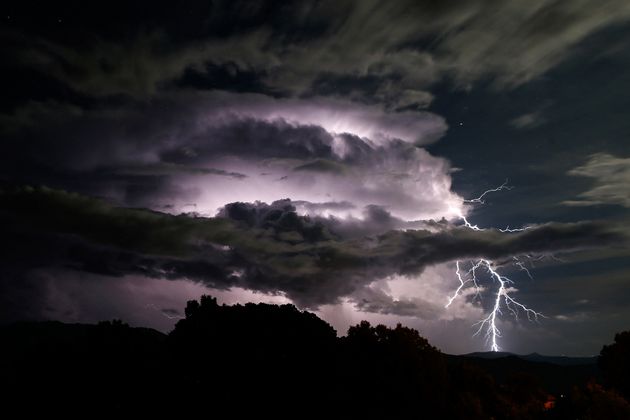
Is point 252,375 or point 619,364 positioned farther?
point 619,364

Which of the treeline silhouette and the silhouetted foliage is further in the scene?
the silhouetted foliage

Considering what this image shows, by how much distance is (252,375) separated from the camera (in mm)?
33062

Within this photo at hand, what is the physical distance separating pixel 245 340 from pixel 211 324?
3472mm

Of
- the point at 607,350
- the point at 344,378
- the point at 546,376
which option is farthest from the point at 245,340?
the point at 546,376

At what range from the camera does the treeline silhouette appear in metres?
29.0

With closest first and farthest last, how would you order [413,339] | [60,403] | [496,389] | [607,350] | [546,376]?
[60,403] → [413,339] → [496,389] → [607,350] → [546,376]

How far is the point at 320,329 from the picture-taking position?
40.7 meters

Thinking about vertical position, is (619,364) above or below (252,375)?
above

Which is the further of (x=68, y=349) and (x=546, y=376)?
(x=546, y=376)

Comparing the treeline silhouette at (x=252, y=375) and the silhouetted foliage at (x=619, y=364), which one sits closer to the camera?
the treeline silhouette at (x=252, y=375)

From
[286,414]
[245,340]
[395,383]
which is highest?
[245,340]

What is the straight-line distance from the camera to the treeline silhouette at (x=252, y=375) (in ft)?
95.3

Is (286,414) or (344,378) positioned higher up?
(344,378)

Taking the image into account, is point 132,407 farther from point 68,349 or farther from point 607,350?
point 607,350
